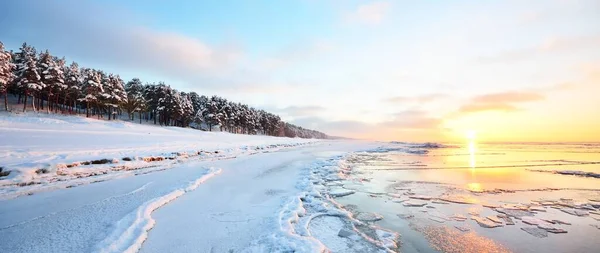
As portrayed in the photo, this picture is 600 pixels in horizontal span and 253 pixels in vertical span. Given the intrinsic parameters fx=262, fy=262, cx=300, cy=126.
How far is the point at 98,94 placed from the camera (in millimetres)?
50406

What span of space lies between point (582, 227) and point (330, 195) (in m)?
6.36

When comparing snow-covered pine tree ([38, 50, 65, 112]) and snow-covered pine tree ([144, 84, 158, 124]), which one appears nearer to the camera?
snow-covered pine tree ([38, 50, 65, 112])

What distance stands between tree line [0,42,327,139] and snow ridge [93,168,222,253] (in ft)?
175

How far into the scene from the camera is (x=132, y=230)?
200 inches

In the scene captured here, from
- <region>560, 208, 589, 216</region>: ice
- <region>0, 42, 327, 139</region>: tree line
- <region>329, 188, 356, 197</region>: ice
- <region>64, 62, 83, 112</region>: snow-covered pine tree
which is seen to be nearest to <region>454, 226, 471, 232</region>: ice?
<region>329, 188, 356, 197</region>: ice

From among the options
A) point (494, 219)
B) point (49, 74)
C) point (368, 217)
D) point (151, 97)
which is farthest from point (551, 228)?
point (151, 97)

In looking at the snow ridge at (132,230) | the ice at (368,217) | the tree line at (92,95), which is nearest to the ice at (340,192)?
the ice at (368,217)

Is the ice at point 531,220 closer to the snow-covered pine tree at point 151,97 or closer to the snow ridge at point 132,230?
the snow ridge at point 132,230

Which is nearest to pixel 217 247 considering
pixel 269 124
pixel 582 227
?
pixel 582 227

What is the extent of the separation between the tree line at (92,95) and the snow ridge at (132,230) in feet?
175

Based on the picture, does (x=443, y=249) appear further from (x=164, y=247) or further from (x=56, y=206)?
(x=56, y=206)

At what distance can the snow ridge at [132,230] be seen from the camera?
4340 millimetres

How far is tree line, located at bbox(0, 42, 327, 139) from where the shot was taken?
4569cm

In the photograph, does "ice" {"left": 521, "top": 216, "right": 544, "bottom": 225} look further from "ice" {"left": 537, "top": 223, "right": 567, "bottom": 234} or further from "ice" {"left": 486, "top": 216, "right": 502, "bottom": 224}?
"ice" {"left": 486, "top": 216, "right": 502, "bottom": 224}
